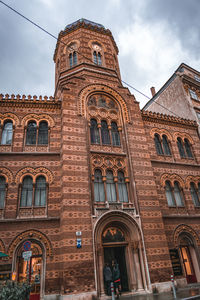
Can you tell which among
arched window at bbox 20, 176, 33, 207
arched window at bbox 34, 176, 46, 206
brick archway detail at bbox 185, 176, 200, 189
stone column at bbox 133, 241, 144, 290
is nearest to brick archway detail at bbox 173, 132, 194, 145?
brick archway detail at bbox 185, 176, 200, 189

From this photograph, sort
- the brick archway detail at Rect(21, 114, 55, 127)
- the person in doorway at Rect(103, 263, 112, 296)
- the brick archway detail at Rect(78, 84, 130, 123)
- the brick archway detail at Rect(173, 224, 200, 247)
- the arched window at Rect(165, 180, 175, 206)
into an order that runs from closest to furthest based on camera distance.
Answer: the person in doorway at Rect(103, 263, 112, 296)
the brick archway detail at Rect(173, 224, 200, 247)
the brick archway detail at Rect(21, 114, 55, 127)
the brick archway detail at Rect(78, 84, 130, 123)
the arched window at Rect(165, 180, 175, 206)

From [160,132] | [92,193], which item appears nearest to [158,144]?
[160,132]

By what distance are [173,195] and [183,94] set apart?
475 inches

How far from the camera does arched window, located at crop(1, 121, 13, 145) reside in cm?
1552

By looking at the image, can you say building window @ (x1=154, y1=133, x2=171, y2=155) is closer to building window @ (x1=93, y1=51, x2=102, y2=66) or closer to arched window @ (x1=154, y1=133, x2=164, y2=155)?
arched window @ (x1=154, y1=133, x2=164, y2=155)

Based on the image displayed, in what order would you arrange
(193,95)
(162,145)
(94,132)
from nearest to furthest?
(94,132), (162,145), (193,95)

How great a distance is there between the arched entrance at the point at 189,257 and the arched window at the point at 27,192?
1144cm

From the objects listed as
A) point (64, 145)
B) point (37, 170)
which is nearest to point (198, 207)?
point (64, 145)

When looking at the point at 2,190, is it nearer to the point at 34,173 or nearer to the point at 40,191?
the point at 34,173

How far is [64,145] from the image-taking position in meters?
14.7

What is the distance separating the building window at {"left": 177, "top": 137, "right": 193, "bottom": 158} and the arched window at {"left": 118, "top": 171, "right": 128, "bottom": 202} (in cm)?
745

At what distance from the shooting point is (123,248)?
14.2 meters

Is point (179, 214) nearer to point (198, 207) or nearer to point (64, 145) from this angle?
point (198, 207)

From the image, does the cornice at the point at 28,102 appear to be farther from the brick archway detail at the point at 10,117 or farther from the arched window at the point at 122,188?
the arched window at the point at 122,188
